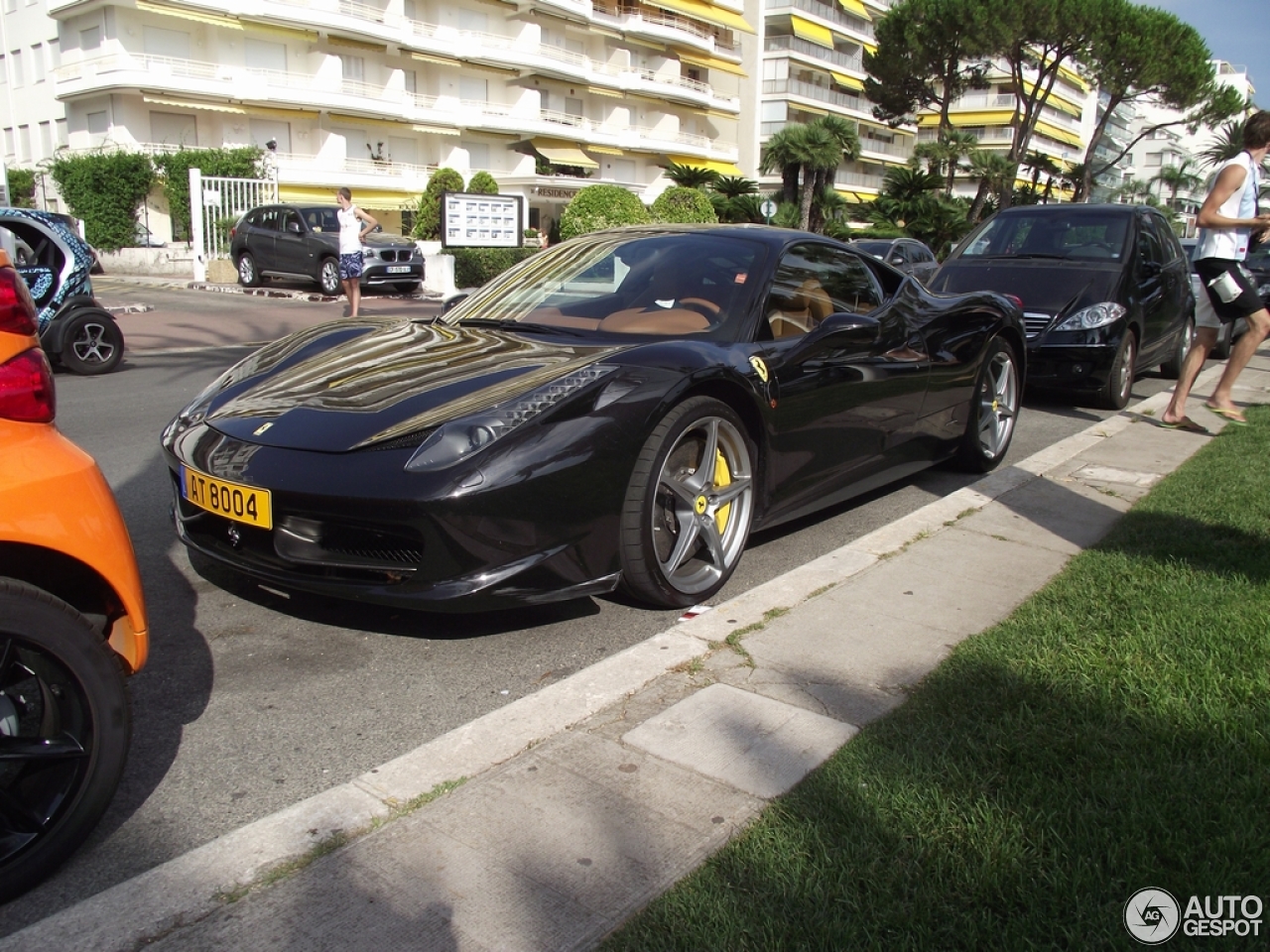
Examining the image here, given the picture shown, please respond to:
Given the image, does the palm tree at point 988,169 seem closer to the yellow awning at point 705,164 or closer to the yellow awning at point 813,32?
the yellow awning at point 705,164

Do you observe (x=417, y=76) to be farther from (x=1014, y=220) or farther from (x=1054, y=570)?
(x=1054, y=570)

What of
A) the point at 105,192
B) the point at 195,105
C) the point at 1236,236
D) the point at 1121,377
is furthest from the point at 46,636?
the point at 195,105

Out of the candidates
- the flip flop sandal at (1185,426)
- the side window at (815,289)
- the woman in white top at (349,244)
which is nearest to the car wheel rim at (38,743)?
the side window at (815,289)

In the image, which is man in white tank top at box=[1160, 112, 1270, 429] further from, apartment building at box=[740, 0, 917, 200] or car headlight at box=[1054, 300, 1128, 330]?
apartment building at box=[740, 0, 917, 200]

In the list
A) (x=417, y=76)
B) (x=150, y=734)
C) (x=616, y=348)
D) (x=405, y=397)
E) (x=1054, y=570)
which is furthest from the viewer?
(x=417, y=76)

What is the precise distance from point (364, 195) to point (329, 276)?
25.8 meters

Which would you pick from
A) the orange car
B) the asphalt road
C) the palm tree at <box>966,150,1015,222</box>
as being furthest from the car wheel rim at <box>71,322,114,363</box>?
the palm tree at <box>966,150,1015,222</box>

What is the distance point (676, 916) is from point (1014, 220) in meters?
9.13

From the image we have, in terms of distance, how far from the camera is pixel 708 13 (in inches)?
2347

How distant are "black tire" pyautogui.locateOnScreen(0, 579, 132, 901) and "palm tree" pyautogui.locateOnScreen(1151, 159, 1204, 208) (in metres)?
124

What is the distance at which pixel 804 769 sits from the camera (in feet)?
8.47

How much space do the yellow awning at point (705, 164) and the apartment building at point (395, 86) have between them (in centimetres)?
13

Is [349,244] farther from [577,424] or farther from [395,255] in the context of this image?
[577,424]

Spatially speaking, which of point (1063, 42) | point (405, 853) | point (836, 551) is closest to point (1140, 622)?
point (836, 551)
